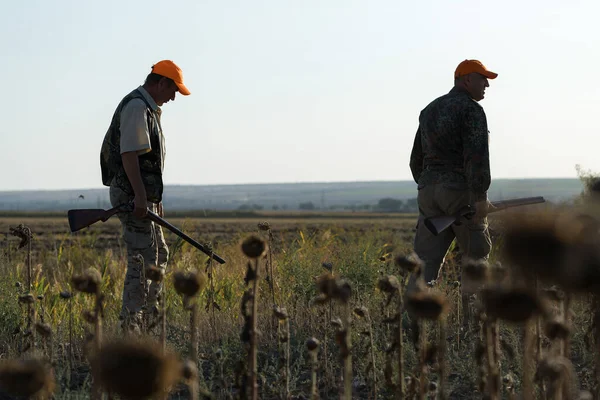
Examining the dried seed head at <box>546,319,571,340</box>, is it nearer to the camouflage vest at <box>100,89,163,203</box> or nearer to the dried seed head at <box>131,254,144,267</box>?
the dried seed head at <box>131,254,144,267</box>

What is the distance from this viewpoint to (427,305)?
6.66 ft

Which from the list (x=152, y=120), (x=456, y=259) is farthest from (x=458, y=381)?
(x=456, y=259)

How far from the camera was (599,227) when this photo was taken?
1.68 m

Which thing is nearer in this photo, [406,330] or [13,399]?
[13,399]

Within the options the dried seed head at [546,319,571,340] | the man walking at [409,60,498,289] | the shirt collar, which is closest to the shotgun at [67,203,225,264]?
the shirt collar

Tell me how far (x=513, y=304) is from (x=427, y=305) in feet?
0.90

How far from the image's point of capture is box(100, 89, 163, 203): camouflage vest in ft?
19.9

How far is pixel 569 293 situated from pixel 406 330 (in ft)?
15.7

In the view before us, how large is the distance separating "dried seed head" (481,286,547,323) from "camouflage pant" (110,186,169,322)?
444 centimetres

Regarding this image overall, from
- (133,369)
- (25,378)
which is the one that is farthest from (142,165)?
(133,369)

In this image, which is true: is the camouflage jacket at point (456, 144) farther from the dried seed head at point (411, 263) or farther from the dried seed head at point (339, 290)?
the dried seed head at point (339, 290)

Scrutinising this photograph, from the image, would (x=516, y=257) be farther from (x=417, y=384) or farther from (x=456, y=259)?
(x=456, y=259)

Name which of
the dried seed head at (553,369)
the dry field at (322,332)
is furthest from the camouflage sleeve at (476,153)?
the dried seed head at (553,369)

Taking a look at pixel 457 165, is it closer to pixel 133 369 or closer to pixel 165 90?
pixel 165 90
